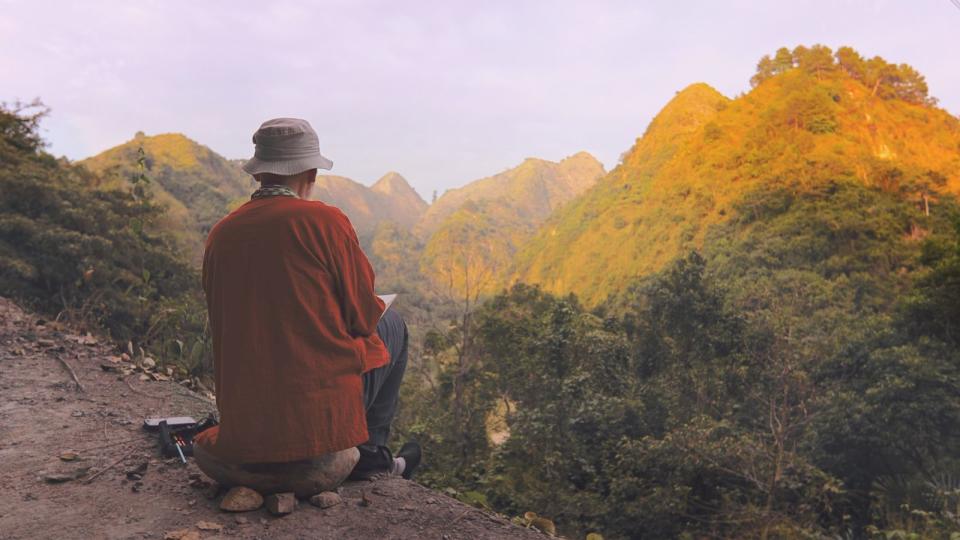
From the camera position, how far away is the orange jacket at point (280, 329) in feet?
6.66

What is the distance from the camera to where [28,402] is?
3.40 m

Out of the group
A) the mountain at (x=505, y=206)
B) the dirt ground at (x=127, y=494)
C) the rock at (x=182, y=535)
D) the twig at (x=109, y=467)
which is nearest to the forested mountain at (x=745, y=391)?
the dirt ground at (x=127, y=494)

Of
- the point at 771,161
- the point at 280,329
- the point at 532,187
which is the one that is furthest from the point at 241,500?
the point at 532,187

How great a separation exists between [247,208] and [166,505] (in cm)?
115

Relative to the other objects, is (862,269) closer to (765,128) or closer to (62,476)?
(765,128)

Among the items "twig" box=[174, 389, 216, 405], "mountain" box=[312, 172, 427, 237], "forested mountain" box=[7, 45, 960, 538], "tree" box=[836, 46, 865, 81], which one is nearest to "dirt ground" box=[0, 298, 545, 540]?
"twig" box=[174, 389, 216, 405]

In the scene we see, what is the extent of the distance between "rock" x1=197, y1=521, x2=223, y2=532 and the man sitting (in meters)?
0.15

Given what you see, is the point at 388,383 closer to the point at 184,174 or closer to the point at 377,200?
the point at 184,174

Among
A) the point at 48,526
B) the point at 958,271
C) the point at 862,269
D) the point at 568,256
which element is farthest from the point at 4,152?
the point at 568,256

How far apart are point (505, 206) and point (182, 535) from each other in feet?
327

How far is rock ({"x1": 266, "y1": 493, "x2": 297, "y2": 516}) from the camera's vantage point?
6.98ft

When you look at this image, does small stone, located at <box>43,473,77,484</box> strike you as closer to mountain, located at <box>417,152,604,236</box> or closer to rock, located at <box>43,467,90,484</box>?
rock, located at <box>43,467,90,484</box>

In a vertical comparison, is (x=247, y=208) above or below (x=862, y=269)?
below

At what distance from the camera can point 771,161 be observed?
35844mm
